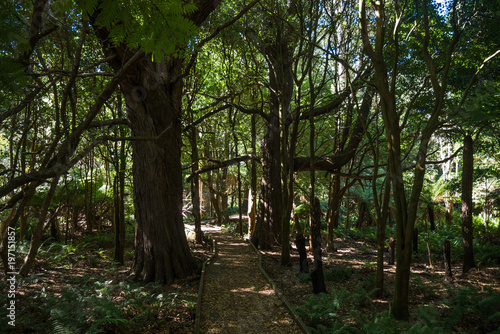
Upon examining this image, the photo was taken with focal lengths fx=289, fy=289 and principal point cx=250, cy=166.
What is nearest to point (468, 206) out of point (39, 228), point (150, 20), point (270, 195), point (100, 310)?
point (270, 195)

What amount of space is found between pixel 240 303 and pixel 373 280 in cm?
375

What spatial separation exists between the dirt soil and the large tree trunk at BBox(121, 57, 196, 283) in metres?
2.56

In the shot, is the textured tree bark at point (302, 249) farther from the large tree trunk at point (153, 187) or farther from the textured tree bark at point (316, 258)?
the large tree trunk at point (153, 187)

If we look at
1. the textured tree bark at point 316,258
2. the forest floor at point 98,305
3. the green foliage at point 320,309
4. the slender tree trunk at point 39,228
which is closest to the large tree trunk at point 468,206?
the textured tree bark at point 316,258

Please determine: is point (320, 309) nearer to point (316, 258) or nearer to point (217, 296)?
point (316, 258)

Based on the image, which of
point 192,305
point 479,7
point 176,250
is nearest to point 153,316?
point 192,305

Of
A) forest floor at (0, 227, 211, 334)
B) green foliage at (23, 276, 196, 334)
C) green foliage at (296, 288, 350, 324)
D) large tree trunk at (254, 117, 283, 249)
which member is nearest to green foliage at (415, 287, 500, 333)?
green foliage at (296, 288, 350, 324)

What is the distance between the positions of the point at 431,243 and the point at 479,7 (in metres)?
8.60

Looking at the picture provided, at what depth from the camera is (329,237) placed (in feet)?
34.9

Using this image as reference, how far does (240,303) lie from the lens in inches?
213

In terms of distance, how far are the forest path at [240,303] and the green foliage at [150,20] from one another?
13.4 feet

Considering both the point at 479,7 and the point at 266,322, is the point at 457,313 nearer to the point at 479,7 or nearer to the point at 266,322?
the point at 266,322

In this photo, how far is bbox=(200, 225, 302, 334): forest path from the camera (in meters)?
4.46

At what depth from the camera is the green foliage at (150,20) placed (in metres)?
1.56
